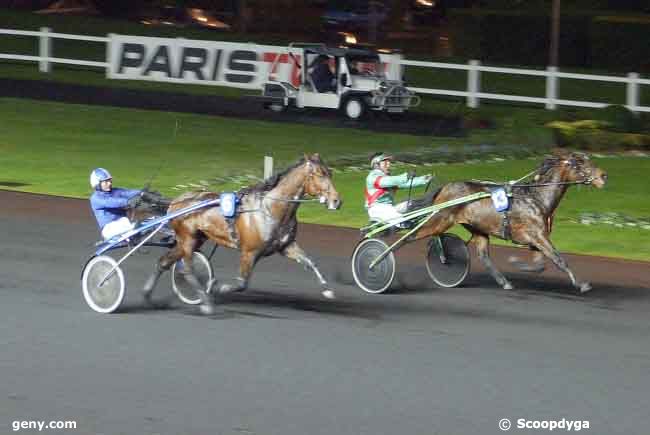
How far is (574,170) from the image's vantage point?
10898 mm

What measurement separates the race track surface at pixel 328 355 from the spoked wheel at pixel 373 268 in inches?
7.9

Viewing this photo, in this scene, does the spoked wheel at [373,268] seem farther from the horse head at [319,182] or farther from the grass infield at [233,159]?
the grass infield at [233,159]

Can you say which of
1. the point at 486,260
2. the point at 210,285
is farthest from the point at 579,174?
the point at 210,285

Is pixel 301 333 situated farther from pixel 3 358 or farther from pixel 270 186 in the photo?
pixel 3 358

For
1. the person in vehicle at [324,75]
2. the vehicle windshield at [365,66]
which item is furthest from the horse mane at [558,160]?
the vehicle windshield at [365,66]

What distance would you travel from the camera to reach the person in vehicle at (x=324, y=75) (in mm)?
25078

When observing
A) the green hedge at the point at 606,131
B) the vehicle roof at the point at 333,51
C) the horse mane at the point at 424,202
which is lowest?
the horse mane at the point at 424,202

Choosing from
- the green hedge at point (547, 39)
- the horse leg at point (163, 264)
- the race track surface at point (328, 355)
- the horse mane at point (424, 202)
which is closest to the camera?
the race track surface at point (328, 355)

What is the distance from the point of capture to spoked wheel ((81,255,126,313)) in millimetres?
9992

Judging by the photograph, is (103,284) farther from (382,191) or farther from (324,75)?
(324,75)

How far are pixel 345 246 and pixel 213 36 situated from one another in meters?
28.2

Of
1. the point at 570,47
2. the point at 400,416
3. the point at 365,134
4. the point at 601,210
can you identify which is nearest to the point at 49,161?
the point at 365,134

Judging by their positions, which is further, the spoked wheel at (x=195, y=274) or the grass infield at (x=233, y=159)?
the grass infield at (x=233, y=159)

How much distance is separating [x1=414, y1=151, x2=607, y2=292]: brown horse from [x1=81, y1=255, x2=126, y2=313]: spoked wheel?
2.86 meters
